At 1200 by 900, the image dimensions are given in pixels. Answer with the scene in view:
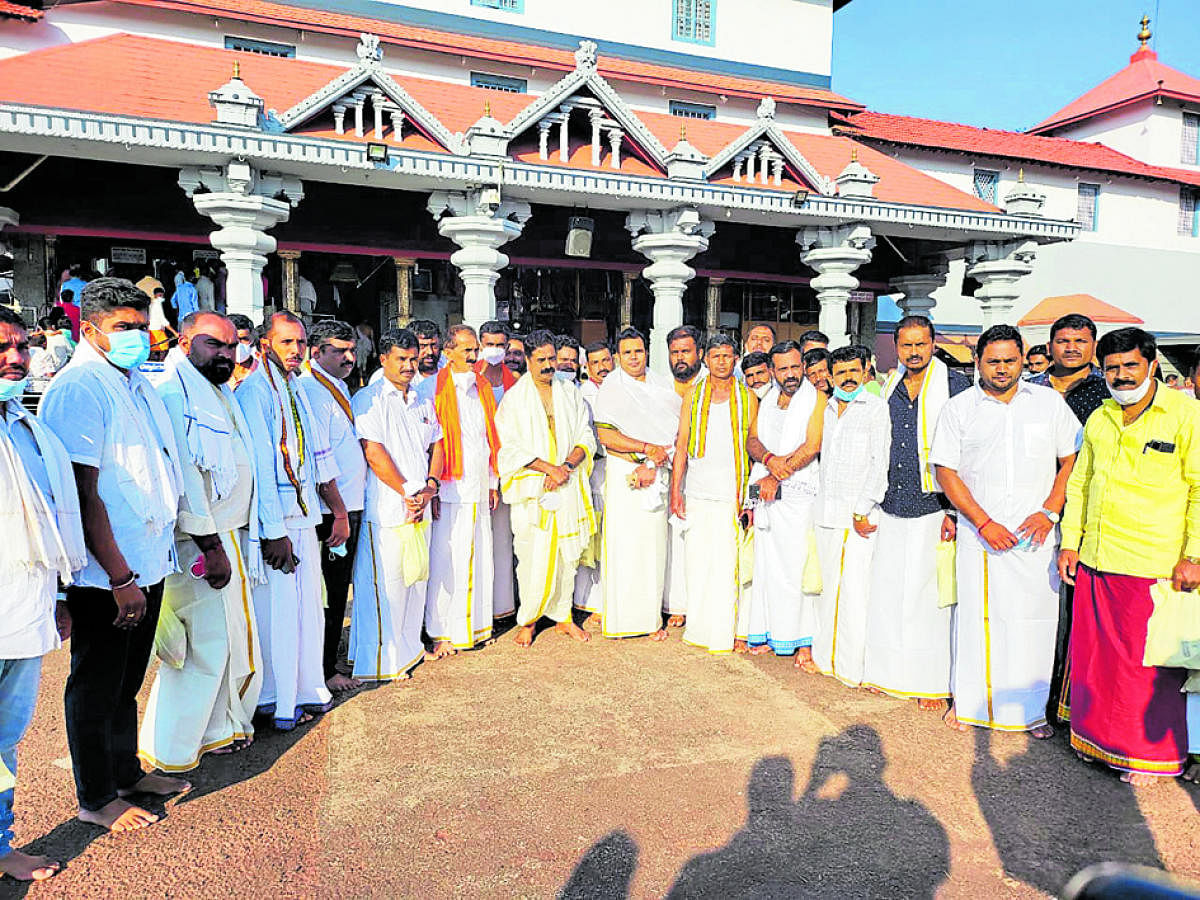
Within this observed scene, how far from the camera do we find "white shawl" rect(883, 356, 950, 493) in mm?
3939

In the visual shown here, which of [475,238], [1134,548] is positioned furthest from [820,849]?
[475,238]

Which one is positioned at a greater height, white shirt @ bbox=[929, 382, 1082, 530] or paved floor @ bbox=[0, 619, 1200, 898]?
white shirt @ bbox=[929, 382, 1082, 530]

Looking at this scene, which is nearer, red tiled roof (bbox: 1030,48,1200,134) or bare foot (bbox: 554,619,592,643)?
bare foot (bbox: 554,619,592,643)

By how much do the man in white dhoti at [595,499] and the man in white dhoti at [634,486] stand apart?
0.28m

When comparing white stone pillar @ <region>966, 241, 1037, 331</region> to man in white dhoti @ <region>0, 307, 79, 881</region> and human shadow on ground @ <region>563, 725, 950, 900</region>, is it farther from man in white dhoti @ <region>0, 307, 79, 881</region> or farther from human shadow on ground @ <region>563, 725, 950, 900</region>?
man in white dhoti @ <region>0, 307, 79, 881</region>

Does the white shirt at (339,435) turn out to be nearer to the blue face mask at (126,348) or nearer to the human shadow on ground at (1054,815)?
the blue face mask at (126,348)

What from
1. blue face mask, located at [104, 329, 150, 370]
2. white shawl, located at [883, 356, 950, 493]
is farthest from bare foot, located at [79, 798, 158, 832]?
white shawl, located at [883, 356, 950, 493]

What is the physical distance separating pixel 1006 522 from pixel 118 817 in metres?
3.73

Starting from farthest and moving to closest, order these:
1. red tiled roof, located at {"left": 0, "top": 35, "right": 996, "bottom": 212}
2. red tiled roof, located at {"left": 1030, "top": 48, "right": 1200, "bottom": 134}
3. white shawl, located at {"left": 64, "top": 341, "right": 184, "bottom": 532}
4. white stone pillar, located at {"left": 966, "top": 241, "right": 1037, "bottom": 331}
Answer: red tiled roof, located at {"left": 1030, "top": 48, "right": 1200, "bottom": 134}, white stone pillar, located at {"left": 966, "top": 241, "right": 1037, "bottom": 331}, red tiled roof, located at {"left": 0, "top": 35, "right": 996, "bottom": 212}, white shawl, located at {"left": 64, "top": 341, "right": 184, "bottom": 532}

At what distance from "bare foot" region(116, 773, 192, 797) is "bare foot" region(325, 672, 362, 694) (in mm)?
1048

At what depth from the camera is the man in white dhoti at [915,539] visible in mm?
3996

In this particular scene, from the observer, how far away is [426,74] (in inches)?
561

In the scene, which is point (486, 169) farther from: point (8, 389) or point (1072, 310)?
point (1072, 310)

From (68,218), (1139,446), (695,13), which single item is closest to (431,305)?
(68,218)
